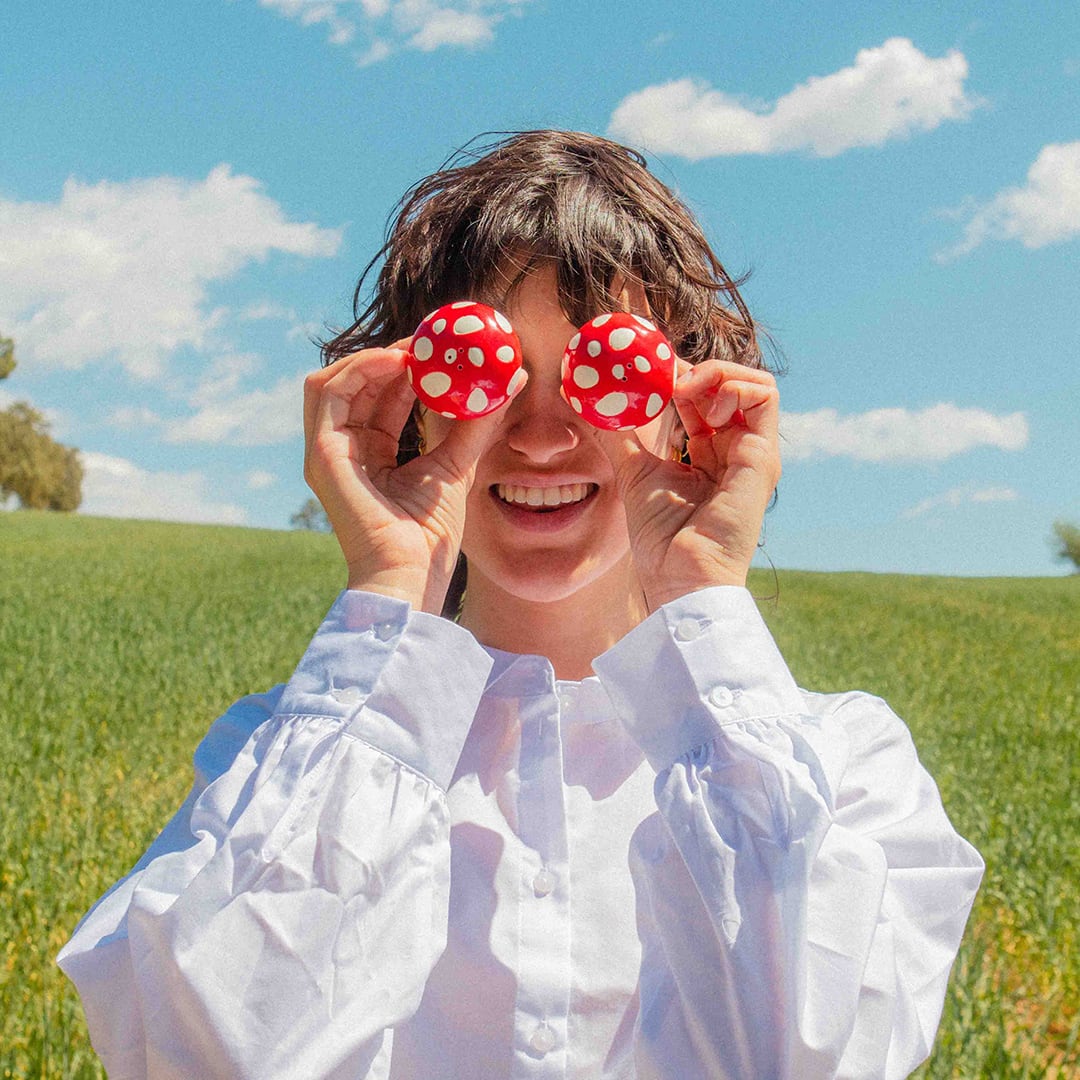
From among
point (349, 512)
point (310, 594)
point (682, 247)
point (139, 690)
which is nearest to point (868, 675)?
point (139, 690)

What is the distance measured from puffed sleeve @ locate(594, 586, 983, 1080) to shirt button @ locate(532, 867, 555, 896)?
0.52 ft

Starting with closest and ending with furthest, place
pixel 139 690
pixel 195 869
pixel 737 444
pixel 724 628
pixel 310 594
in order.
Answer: pixel 195 869
pixel 724 628
pixel 737 444
pixel 139 690
pixel 310 594

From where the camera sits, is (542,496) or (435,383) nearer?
(435,383)

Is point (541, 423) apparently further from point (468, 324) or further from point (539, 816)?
point (539, 816)

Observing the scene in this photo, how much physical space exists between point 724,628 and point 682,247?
1009 mm

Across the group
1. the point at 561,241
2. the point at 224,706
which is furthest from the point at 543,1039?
the point at 224,706

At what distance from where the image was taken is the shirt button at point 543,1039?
5.33 feet

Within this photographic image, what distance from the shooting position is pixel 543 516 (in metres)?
2.03

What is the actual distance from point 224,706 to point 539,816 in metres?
6.87

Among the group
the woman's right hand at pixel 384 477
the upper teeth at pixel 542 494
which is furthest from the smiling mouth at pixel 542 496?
the woman's right hand at pixel 384 477

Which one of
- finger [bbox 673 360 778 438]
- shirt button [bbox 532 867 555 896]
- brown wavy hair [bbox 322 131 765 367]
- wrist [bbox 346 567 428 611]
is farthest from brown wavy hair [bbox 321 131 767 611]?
shirt button [bbox 532 867 555 896]

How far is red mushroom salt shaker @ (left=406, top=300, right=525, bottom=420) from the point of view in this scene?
1827 millimetres

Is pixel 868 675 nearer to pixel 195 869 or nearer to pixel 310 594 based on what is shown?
pixel 310 594

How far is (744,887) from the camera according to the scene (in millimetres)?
1551
